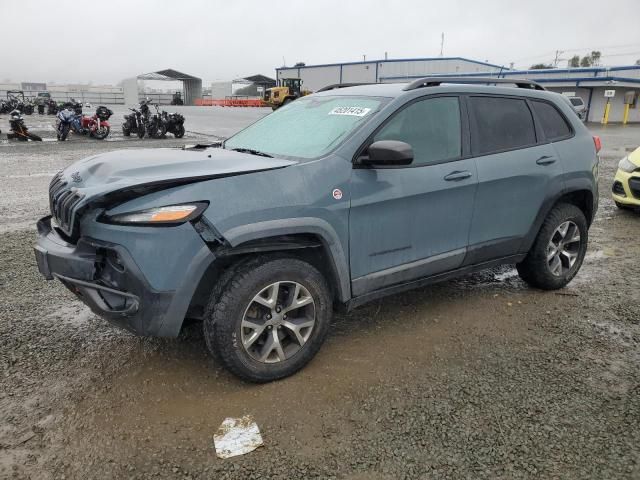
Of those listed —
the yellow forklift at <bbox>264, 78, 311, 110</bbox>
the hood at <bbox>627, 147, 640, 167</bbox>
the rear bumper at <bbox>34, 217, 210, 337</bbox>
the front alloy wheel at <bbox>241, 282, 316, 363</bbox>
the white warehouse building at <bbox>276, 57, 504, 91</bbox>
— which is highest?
the white warehouse building at <bbox>276, 57, 504, 91</bbox>

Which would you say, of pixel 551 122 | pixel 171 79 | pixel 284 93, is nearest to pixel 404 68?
pixel 284 93

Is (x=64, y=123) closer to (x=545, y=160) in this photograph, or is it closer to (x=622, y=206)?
(x=622, y=206)

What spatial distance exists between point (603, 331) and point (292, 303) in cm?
251

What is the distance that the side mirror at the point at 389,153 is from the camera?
9.86 ft

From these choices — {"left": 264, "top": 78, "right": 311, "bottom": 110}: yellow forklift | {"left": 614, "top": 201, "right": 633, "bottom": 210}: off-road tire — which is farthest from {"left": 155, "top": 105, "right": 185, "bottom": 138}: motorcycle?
{"left": 264, "top": 78, "right": 311, "bottom": 110}: yellow forklift

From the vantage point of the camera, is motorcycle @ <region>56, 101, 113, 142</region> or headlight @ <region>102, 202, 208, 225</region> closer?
headlight @ <region>102, 202, 208, 225</region>

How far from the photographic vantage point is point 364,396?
9.59 feet

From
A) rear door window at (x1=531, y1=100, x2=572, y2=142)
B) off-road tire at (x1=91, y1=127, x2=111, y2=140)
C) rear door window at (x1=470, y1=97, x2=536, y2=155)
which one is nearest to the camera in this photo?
rear door window at (x1=470, y1=97, x2=536, y2=155)

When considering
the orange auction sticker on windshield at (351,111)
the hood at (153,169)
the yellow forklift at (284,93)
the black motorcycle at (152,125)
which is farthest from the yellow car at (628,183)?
the yellow forklift at (284,93)

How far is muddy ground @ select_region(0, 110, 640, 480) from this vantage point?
2.40 meters

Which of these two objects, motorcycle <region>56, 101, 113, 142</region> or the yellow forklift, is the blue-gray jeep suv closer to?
motorcycle <region>56, 101, 113, 142</region>

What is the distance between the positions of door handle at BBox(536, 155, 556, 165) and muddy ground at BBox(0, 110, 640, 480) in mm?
1193

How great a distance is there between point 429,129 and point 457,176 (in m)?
0.39

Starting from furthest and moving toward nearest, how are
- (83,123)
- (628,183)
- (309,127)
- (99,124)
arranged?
(83,123) → (99,124) → (628,183) → (309,127)
